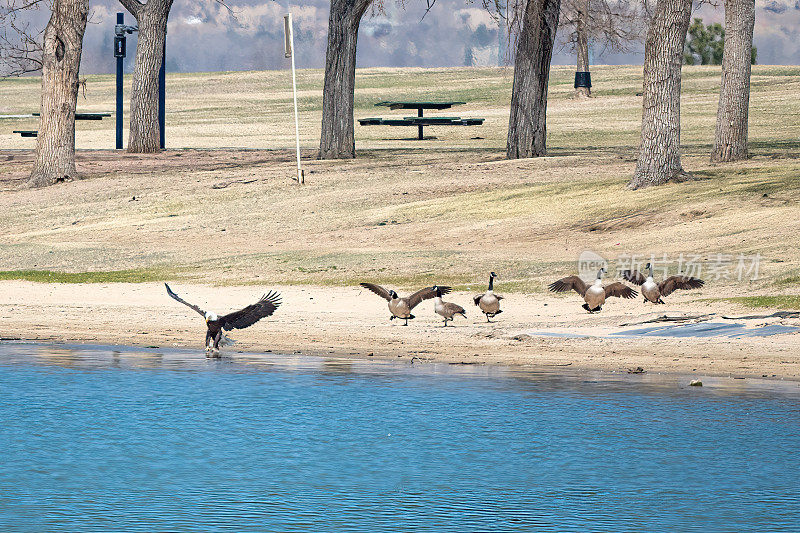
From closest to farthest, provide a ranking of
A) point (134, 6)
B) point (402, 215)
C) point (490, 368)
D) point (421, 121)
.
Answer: point (490, 368)
point (402, 215)
point (134, 6)
point (421, 121)

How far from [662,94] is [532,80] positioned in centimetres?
717

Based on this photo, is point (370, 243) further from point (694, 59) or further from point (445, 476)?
point (694, 59)

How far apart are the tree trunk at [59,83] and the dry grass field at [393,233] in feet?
2.98

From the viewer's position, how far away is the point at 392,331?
573 inches

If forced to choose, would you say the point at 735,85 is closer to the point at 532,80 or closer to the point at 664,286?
the point at 532,80

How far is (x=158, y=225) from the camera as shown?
1041 inches

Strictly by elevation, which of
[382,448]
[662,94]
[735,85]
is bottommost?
[382,448]

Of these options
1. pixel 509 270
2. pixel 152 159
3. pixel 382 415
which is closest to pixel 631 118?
pixel 152 159

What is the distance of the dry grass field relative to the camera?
15180mm

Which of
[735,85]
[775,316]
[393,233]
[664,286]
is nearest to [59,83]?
[393,233]

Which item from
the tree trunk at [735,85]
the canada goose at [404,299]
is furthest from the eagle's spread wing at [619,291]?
the tree trunk at [735,85]

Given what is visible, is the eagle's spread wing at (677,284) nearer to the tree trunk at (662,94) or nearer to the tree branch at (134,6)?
the tree trunk at (662,94)

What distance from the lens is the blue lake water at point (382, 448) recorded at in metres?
8.73

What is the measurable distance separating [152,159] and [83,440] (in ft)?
84.7
